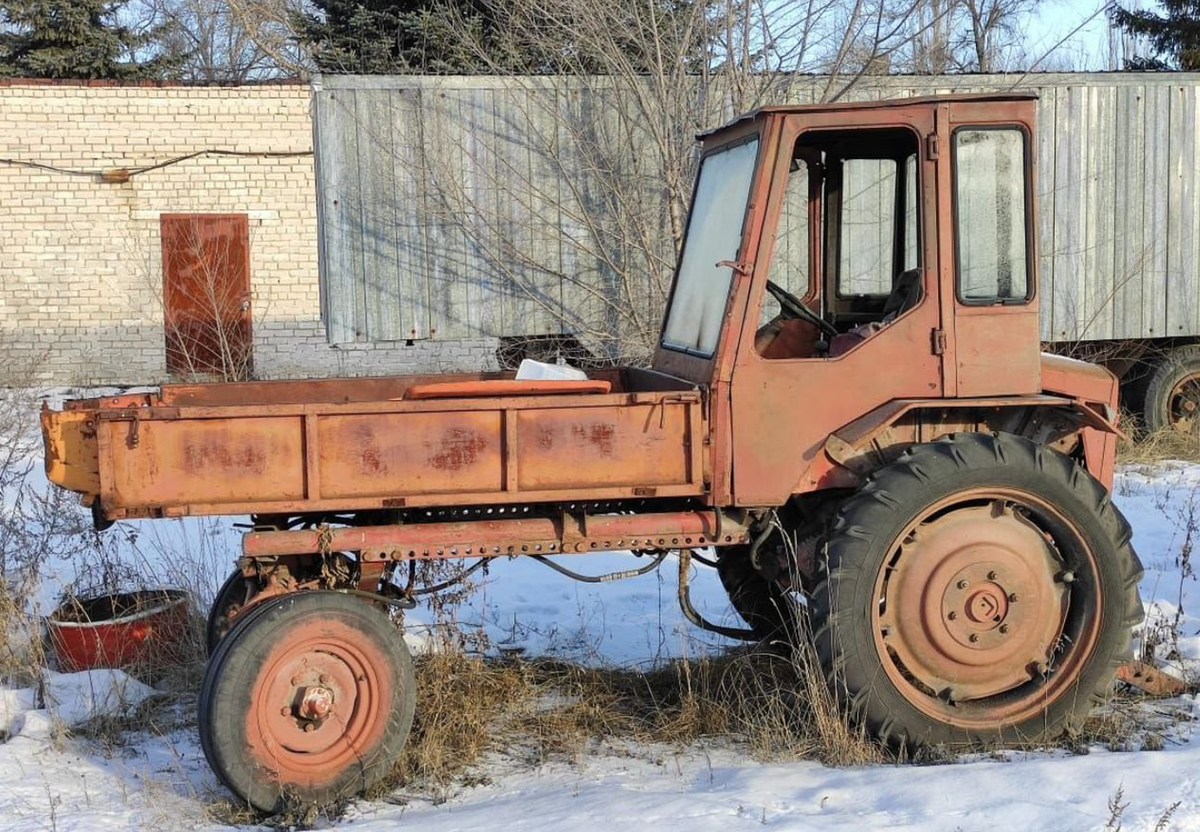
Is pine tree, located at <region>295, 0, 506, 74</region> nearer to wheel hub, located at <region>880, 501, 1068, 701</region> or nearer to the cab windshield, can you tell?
the cab windshield

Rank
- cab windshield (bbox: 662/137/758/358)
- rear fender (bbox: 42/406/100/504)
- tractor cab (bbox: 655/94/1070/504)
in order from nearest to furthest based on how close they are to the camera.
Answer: rear fender (bbox: 42/406/100/504), tractor cab (bbox: 655/94/1070/504), cab windshield (bbox: 662/137/758/358)

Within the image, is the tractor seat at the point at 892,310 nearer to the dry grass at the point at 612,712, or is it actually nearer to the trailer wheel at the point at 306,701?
the dry grass at the point at 612,712

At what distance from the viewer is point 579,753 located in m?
4.62

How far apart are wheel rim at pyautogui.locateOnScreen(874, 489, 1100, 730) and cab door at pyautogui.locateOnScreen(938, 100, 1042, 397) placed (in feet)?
1.69

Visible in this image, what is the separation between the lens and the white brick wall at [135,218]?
13977 millimetres

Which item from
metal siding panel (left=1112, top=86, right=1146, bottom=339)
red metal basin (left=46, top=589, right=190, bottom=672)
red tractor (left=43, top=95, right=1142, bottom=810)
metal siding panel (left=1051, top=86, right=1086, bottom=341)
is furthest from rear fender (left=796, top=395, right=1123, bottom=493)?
metal siding panel (left=1112, top=86, right=1146, bottom=339)

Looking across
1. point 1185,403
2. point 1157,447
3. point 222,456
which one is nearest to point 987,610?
point 222,456

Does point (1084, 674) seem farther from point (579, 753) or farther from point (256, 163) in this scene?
point (256, 163)

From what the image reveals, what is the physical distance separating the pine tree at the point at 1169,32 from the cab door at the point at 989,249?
20.8m

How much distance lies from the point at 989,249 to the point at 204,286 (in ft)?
38.0

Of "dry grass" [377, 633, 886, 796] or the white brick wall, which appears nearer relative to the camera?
"dry grass" [377, 633, 886, 796]

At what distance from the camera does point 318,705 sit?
4.20 metres

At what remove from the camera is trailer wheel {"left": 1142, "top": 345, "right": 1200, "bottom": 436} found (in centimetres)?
1190

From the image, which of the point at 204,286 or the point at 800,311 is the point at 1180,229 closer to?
the point at 800,311
